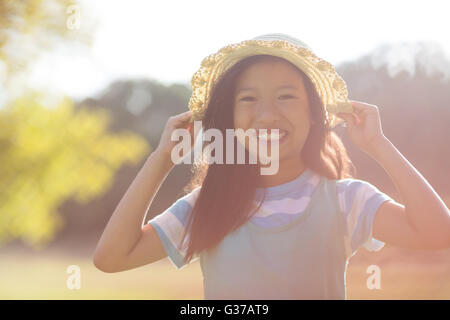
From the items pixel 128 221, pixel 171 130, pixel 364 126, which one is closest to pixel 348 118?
pixel 364 126

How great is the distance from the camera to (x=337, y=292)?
1379 millimetres

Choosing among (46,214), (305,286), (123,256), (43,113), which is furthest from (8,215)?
(305,286)

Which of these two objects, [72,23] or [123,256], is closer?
[123,256]

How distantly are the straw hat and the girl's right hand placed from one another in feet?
0.10

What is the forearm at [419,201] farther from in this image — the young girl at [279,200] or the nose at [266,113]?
the nose at [266,113]

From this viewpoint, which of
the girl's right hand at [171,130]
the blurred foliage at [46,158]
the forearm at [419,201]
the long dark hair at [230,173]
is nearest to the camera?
the forearm at [419,201]

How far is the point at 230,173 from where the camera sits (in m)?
1.54

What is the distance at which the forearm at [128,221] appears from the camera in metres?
1.47

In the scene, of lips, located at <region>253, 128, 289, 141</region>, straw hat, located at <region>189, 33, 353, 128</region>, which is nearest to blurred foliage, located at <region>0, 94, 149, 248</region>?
straw hat, located at <region>189, 33, 353, 128</region>

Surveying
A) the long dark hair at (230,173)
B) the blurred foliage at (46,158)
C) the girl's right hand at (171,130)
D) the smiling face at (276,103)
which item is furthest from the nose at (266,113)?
the blurred foliage at (46,158)

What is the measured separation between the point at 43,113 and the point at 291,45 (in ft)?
14.8

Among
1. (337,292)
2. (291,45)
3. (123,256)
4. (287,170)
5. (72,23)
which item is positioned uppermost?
(72,23)

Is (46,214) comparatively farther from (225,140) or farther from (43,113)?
(225,140)

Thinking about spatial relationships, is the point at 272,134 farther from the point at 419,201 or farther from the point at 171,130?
the point at 419,201
